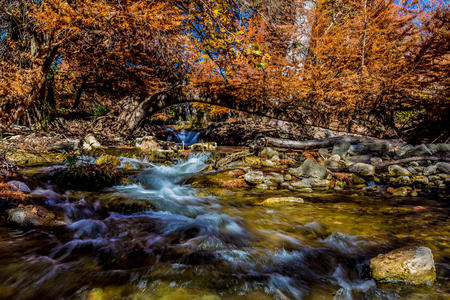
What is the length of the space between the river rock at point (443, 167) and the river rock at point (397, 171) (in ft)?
2.20

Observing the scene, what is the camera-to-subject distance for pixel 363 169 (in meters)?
5.03

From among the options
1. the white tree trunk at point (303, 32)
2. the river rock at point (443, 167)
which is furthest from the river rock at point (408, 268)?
the white tree trunk at point (303, 32)

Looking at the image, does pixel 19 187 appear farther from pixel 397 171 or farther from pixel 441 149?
pixel 441 149

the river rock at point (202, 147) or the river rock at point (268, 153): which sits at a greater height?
the river rock at point (202, 147)

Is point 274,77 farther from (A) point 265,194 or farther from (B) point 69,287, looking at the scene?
(B) point 69,287

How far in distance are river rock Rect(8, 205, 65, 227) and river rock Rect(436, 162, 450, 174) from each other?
23.9 feet

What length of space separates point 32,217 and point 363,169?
6.22 m

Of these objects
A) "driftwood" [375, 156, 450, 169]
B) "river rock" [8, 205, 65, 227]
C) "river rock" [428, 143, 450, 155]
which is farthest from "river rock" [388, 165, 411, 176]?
"river rock" [8, 205, 65, 227]

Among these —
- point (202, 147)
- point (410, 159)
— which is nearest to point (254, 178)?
point (202, 147)

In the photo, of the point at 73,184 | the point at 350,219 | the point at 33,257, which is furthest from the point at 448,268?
the point at 73,184

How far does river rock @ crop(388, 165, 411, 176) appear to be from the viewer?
4812 millimetres

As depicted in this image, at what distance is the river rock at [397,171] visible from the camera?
15.8ft

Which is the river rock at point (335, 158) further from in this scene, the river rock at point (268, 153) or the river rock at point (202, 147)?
the river rock at point (202, 147)

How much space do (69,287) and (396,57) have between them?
11.1 metres
